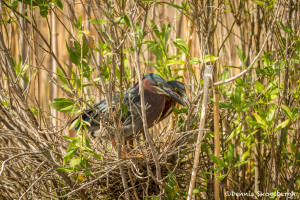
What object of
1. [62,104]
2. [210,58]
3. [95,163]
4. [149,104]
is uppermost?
[210,58]

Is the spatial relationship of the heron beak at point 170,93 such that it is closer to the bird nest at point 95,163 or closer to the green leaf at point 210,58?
the bird nest at point 95,163

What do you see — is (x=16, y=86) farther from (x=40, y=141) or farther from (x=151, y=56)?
(x=151, y=56)

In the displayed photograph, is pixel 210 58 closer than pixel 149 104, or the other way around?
pixel 210 58

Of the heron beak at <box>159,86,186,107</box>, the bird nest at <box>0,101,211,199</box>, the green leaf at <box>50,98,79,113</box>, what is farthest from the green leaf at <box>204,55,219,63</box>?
the heron beak at <box>159,86,186,107</box>

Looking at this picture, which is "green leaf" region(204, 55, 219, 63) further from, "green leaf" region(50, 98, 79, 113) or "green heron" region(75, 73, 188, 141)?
"green heron" region(75, 73, 188, 141)

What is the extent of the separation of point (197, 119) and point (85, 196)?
0.55 m

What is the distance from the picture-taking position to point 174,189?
1.60 metres

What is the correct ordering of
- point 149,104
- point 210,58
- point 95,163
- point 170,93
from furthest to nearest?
point 149,104 < point 170,93 < point 95,163 < point 210,58

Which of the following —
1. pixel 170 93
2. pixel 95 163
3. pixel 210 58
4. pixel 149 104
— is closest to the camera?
pixel 210 58

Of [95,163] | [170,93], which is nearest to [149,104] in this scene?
[170,93]

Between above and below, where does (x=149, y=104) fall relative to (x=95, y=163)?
above

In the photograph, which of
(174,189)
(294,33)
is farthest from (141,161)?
(294,33)

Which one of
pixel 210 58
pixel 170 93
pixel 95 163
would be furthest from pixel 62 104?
pixel 170 93

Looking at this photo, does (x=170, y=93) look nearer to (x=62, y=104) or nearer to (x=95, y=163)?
(x=95, y=163)
